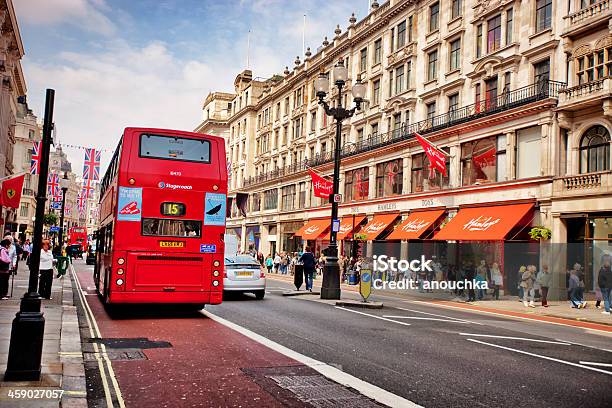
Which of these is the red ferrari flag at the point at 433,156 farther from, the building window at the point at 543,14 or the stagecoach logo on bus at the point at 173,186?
the stagecoach logo on bus at the point at 173,186

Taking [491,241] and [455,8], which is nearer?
[491,241]

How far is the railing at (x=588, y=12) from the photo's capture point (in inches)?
927

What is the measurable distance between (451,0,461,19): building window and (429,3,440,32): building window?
4.54 ft

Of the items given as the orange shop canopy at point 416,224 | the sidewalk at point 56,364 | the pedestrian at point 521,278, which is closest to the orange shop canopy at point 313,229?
the orange shop canopy at point 416,224

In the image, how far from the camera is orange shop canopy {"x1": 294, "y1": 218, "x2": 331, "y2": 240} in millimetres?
45138

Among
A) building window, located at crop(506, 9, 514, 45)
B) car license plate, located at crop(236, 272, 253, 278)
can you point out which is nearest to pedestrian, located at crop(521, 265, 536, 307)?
car license plate, located at crop(236, 272, 253, 278)

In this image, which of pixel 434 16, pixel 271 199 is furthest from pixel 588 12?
pixel 271 199

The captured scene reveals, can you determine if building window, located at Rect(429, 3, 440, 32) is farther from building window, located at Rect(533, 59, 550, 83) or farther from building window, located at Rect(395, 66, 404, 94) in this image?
building window, located at Rect(533, 59, 550, 83)

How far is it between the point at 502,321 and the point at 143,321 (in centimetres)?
966

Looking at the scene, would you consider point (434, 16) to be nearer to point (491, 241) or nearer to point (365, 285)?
point (491, 241)

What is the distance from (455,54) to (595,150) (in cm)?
1204

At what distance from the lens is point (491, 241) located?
87.6 feet

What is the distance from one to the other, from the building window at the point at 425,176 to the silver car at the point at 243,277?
17.8m

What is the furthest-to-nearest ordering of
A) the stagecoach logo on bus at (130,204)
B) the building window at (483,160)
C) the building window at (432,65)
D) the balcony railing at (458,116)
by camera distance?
the building window at (432,65), the building window at (483,160), the balcony railing at (458,116), the stagecoach logo on bus at (130,204)
